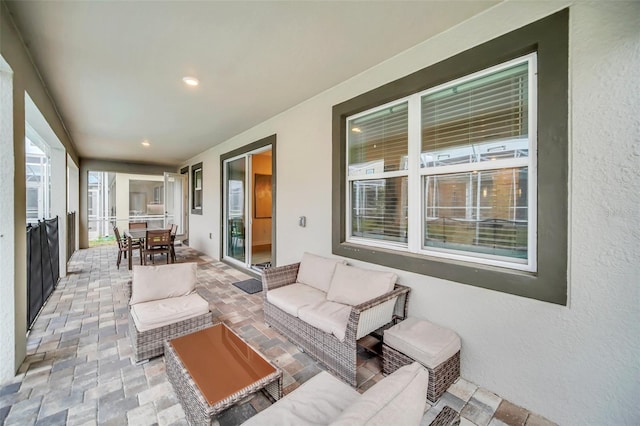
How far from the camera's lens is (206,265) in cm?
588

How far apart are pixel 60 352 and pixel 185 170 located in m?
6.98

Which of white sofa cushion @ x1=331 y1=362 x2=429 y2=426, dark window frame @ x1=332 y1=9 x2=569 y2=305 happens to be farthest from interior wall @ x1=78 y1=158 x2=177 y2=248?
white sofa cushion @ x1=331 y1=362 x2=429 y2=426

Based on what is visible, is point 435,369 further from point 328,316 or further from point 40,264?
point 40,264

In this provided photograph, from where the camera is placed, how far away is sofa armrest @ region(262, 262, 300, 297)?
117 inches

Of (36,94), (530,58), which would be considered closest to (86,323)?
(36,94)

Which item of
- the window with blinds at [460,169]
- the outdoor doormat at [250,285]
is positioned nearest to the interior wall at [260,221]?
the outdoor doormat at [250,285]

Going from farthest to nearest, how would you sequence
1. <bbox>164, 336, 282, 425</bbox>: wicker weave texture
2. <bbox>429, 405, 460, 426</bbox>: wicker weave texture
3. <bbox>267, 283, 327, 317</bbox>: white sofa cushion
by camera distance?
<bbox>267, 283, 327, 317</bbox>: white sofa cushion, <bbox>164, 336, 282, 425</bbox>: wicker weave texture, <bbox>429, 405, 460, 426</bbox>: wicker weave texture

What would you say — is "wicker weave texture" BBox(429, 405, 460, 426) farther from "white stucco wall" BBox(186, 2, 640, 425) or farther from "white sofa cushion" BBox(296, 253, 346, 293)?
"white sofa cushion" BBox(296, 253, 346, 293)

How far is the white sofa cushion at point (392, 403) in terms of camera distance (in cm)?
74

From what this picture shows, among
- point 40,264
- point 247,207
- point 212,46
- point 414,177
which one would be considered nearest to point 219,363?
point 414,177

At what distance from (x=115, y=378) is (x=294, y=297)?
1.57 meters

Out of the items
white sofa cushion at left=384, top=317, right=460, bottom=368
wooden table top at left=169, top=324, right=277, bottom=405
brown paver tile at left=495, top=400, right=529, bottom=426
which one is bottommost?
brown paver tile at left=495, top=400, right=529, bottom=426

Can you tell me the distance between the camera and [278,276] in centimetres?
308

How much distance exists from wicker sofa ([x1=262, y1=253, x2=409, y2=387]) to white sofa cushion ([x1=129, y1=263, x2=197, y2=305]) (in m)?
0.86
